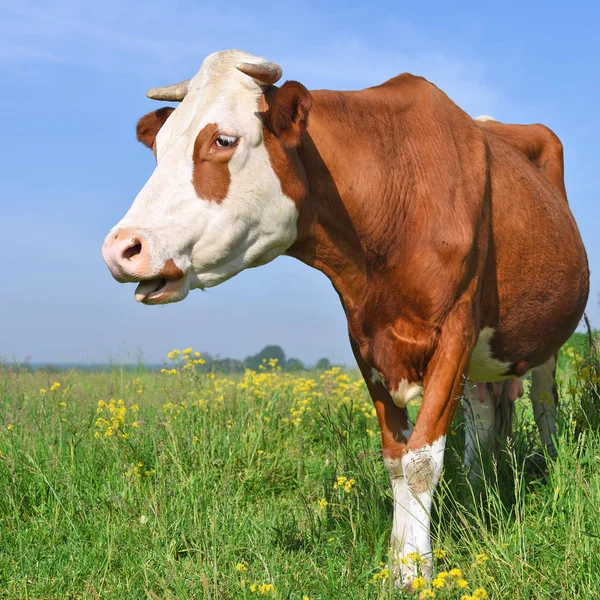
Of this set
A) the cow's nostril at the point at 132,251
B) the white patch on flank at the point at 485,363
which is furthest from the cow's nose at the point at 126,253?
the white patch on flank at the point at 485,363

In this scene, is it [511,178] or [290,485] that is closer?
[511,178]

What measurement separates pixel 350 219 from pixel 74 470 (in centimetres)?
268

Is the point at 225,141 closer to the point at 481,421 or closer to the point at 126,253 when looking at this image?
the point at 126,253

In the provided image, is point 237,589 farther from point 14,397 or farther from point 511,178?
point 14,397

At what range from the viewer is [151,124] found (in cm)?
432

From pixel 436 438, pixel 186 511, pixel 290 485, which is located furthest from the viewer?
pixel 290 485

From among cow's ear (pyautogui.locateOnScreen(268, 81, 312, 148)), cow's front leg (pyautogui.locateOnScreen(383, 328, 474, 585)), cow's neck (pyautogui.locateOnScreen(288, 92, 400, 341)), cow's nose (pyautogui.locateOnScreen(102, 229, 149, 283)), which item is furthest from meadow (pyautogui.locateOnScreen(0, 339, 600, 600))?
cow's ear (pyautogui.locateOnScreen(268, 81, 312, 148))

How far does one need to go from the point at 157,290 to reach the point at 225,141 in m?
0.78

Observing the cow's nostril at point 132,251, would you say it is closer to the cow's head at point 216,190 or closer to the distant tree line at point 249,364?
the cow's head at point 216,190

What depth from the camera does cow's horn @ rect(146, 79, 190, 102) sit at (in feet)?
13.7

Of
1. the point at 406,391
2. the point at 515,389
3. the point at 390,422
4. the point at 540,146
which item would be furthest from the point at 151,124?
the point at 515,389

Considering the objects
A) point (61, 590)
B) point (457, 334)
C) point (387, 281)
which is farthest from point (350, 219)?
point (61, 590)

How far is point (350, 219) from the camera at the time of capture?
403cm

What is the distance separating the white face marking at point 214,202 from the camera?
137 inches
